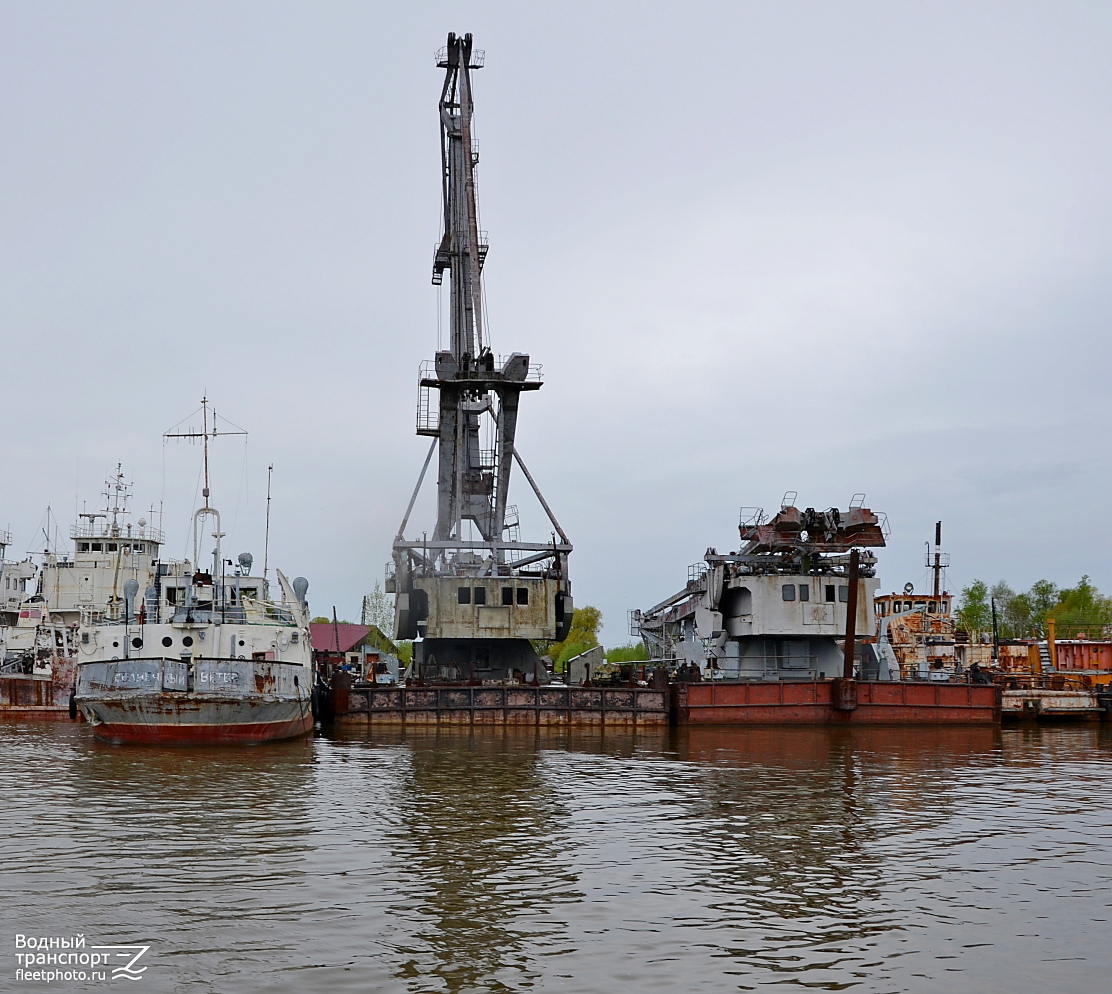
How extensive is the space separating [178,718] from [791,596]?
24484 millimetres

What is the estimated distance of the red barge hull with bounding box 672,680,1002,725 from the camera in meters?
38.1

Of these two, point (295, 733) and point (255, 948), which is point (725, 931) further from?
point (295, 733)

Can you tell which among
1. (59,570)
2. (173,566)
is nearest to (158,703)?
(173,566)

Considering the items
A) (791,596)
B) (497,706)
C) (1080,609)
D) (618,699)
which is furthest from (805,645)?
(1080,609)

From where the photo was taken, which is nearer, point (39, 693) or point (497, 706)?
point (497, 706)

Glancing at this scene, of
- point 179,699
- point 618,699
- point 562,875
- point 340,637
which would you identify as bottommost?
point 562,875

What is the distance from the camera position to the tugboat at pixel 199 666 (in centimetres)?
2778

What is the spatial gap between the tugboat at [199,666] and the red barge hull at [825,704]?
549 inches

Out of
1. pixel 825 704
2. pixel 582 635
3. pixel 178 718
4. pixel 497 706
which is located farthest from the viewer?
pixel 582 635

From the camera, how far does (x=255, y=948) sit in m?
10.0

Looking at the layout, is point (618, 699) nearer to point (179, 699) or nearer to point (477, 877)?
point (179, 699)

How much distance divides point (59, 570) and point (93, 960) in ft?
156

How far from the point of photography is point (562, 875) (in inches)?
520

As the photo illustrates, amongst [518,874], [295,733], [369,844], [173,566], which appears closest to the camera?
[518,874]
